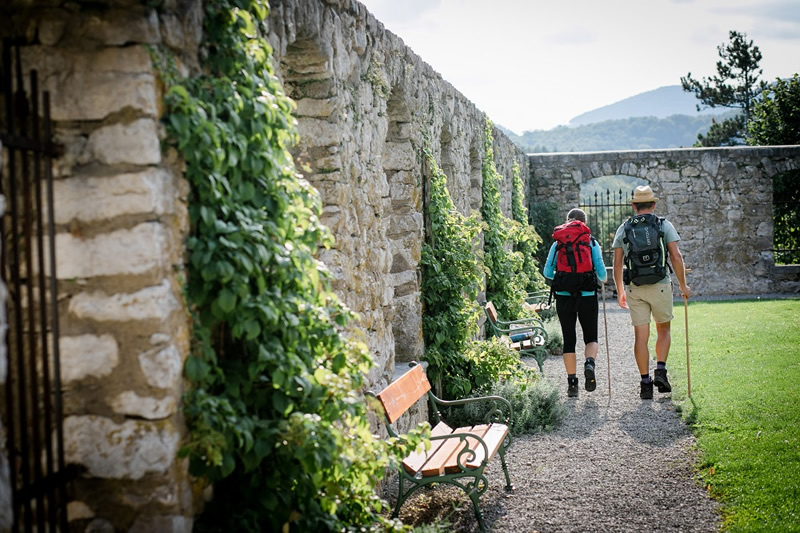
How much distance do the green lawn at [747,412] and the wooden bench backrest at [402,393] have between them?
1732 millimetres

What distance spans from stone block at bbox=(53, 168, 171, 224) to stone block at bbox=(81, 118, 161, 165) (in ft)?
0.16

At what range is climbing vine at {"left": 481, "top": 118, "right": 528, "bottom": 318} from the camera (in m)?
9.57

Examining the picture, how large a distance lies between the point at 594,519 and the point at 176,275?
8.84 ft

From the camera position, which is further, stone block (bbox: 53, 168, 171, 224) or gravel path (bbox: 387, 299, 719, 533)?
gravel path (bbox: 387, 299, 719, 533)

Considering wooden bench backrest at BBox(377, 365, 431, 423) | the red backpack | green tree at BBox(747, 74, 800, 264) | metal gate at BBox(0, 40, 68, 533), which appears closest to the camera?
metal gate at BBox(0, 40, 68, 533)

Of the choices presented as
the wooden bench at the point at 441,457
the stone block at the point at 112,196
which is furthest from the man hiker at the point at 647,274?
the stone block at the point at 112,196

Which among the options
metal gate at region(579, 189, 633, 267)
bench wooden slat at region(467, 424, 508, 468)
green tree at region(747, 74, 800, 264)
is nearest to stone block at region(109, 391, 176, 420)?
bench wooden slat at region(467, 424, 508, 468)

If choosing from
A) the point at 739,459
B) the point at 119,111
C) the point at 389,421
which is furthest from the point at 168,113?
the point at 739,459

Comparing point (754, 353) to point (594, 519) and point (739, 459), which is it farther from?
point (594, 519)

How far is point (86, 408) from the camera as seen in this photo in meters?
2.62

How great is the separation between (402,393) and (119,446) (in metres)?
2.04

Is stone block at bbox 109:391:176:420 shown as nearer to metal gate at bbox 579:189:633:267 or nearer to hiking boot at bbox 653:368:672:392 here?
hiking boot at bbox 653:368:672:392

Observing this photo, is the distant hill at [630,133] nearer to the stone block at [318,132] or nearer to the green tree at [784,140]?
the green tree at [784,140]

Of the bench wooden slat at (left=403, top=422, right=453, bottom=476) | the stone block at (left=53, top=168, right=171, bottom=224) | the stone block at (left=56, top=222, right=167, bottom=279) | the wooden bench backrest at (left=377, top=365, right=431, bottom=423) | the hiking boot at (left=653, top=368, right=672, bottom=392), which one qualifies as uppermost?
the stone block at (left=53, top=168, right=171, bottom=224)
